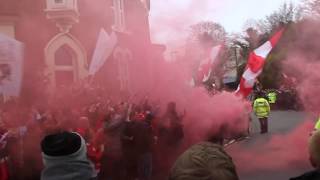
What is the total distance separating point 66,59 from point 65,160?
13.4 metres

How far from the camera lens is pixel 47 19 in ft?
51.6

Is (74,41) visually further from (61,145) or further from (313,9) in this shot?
(61,145)

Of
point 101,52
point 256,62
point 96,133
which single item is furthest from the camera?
A: point 256,62

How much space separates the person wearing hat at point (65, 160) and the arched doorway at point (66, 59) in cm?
1218

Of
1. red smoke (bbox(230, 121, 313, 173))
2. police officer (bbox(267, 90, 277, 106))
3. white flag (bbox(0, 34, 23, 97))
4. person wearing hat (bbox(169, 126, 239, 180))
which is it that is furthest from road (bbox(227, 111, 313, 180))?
police officer (bbox(267, 90, 277, 106))

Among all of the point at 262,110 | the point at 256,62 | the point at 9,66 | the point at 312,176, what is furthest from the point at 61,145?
the point at 262,110

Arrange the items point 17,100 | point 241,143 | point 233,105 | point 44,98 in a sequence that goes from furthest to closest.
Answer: point 241,143
point 233,105
point 44,98
point 17,100

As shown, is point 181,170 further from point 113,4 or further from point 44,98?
point 113,4

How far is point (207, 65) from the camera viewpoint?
46.1 ft

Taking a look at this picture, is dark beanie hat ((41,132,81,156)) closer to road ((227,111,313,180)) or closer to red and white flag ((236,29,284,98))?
road ((227,111,313,180))

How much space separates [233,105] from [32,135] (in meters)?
5.31

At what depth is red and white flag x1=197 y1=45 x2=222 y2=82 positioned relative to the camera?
1394 cm

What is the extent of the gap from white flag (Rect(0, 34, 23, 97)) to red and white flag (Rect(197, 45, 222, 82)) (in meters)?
6.53

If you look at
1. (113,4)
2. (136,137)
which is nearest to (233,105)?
(136,137)
